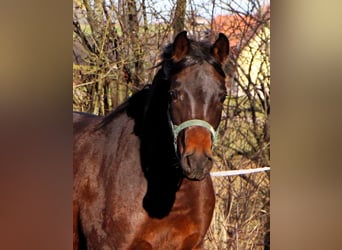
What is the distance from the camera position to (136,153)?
354 cm

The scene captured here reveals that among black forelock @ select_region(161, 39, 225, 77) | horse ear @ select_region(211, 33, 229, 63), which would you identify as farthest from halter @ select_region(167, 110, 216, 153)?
horse ear @ select_region(211, 33, 229, 63)

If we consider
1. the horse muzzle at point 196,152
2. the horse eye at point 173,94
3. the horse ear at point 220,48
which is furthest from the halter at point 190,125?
the horse ear at point 220,48

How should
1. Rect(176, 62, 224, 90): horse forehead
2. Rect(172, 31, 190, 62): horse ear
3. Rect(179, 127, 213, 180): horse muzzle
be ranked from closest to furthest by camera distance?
Rect(179, 127, 213, 180): horse muzzle → Rect(176, 62, 224, 90): horse forehead → Rect(172, 31, 190, 62): horse ear

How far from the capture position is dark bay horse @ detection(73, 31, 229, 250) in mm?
3467

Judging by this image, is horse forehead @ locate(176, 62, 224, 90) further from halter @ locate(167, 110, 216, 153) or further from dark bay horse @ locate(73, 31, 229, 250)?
halter @ locate(167, 110, 216, 153)

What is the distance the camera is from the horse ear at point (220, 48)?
137 inches

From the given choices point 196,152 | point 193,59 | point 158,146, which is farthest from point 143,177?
point 193,59

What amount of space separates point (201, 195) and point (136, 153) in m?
0.45

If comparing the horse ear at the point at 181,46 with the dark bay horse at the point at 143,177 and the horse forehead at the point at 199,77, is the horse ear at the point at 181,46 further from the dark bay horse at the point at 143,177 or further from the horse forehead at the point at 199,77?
the horse forehead at the point at 199,77

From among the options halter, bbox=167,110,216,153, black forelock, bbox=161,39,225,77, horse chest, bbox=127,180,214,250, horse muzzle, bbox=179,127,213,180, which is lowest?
horse chest, bbox=127,180,214,250

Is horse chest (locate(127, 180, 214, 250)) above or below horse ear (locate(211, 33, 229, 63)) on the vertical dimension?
below
